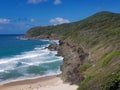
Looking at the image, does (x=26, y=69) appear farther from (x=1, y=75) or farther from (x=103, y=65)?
(x=103, y=65)

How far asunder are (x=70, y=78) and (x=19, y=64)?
25547mm

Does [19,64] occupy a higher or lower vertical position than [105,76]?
higher

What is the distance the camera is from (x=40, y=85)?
142ft

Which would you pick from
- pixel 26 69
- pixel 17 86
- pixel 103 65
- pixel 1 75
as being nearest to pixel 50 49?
pixel 26 69

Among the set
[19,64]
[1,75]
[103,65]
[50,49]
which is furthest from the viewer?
[50,49]

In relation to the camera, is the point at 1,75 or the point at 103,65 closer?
the point at 103,65

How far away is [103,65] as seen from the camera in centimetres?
3469

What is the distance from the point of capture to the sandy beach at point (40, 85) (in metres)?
40.7

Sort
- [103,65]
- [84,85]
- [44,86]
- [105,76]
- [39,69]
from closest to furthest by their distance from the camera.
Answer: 1. [105,76]
2. [84,85]
3. [103,65]
4. [44,86]
5. [39,69]

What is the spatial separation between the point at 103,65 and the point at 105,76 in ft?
22.9

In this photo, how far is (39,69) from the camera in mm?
58312

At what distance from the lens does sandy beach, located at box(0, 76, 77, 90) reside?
133 ft

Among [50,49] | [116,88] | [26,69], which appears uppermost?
[50,49]

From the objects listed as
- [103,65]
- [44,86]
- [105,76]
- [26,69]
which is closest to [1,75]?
[26,69]
